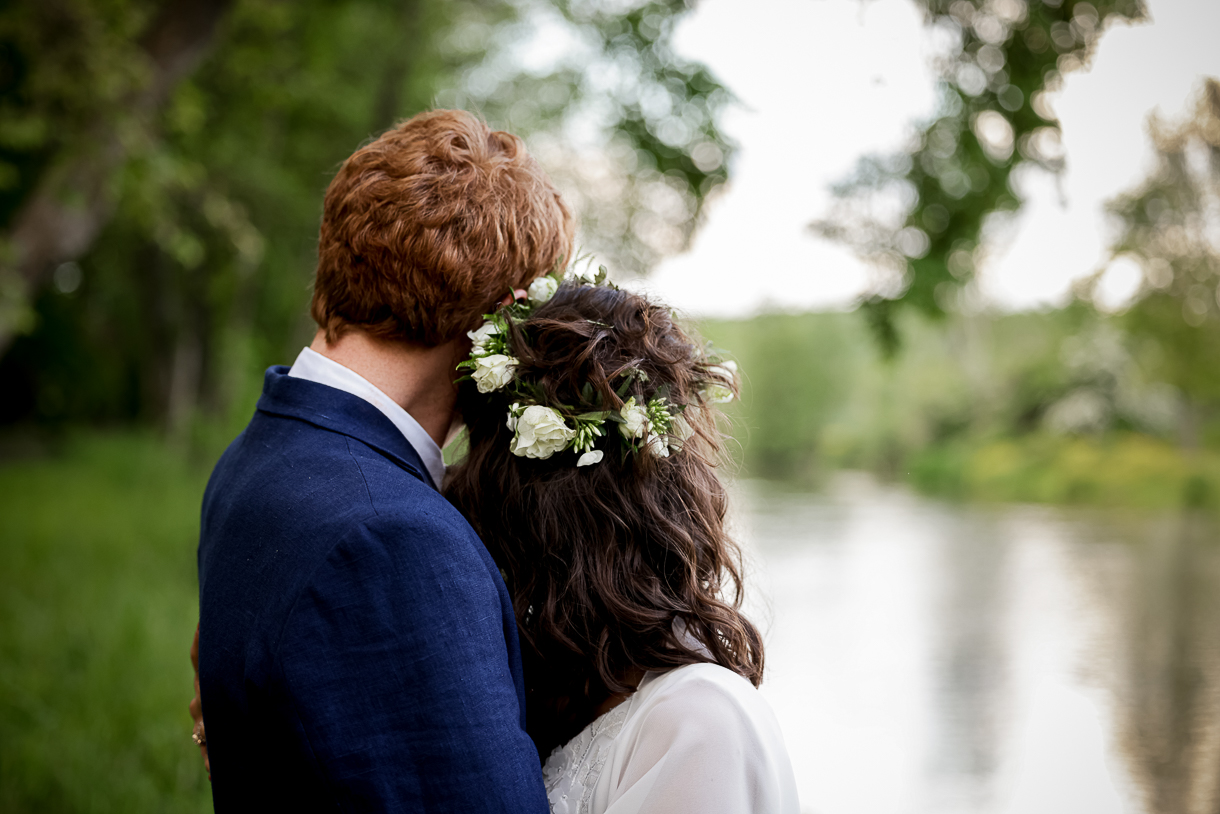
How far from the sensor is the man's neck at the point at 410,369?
5.37 feet

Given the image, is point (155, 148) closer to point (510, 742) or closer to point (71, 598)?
point (71, 598)

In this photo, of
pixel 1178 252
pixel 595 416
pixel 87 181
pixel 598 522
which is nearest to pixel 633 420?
pixel 595 416

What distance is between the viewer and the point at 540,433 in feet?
5.00

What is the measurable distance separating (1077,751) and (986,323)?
369 centimetres

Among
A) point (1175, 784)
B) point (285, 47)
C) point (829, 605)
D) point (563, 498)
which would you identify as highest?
point (285, 47)

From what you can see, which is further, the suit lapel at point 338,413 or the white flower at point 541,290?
the white flower at point 541,290

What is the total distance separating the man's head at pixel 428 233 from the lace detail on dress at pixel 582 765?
29.3 inches

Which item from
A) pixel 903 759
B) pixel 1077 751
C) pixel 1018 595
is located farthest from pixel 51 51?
Result: pixel 1018 595

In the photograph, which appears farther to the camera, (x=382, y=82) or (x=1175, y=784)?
(x=382, y=82)

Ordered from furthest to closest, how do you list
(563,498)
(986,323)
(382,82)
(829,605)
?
1. (382,82)
2. (829,605)
3. (986,323)
4. (563,498)

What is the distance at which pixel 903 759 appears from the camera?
273 inches

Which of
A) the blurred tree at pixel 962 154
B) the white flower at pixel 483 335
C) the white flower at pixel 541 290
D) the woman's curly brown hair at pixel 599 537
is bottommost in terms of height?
the woman's curly brown hair at pixel 599 537

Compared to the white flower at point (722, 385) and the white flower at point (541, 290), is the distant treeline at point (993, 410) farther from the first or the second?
the white flower at point (541, 290)

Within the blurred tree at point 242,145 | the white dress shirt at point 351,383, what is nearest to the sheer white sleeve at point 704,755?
the white dress shirt at point 351,383
